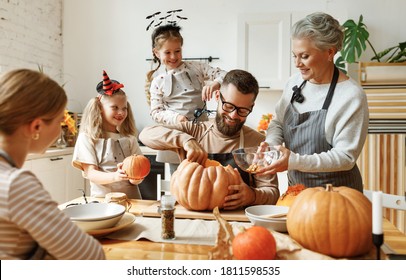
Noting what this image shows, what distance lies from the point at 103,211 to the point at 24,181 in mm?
565

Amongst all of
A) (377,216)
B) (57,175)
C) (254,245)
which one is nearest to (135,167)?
(254,245)

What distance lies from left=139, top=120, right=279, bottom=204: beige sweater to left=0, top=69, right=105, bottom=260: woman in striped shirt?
0.88 m

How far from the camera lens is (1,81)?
0.88 m

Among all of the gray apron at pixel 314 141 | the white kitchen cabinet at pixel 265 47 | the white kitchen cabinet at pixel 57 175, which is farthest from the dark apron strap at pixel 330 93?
the white kitchen cabinet at pixel 57 175

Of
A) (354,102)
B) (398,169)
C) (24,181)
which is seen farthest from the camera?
(398,169)

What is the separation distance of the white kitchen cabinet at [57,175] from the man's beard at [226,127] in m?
1.98

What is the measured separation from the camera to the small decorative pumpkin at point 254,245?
0.90 m

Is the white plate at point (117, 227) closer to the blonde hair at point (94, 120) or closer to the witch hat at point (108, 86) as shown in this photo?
the blonde hair at point (94, 120)

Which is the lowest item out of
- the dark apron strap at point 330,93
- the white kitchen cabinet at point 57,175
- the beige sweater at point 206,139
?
the white kitchen cabinet at point 57,175

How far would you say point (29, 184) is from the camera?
2.67 feet
